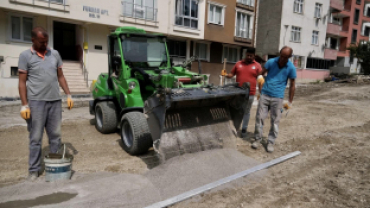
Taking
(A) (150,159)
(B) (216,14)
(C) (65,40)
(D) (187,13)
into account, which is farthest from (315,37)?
(A) (150,159)

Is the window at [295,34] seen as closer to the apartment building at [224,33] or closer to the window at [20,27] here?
the apartment building at [224,33]

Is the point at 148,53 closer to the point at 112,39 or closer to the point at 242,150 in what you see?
the point at 112,39

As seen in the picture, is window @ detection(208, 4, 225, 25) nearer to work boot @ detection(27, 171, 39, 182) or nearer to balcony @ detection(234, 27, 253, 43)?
balcony @ detection(234, 27, 253, 43)

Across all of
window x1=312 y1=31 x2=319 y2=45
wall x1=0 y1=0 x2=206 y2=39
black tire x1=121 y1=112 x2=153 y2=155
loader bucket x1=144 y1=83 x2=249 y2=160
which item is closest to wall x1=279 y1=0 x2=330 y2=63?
window x1=312 y1=31 x2=319 y2=45

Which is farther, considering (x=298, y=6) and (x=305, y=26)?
(x=305, y=26)

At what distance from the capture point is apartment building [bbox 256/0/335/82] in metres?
25.3

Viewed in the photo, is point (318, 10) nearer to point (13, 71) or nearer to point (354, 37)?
point (354, 37)

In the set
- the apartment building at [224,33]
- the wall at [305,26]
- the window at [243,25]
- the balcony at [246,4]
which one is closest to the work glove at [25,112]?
the apartment building at [224,33]

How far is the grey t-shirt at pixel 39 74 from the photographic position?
3.61 m

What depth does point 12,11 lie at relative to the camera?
1215 cm

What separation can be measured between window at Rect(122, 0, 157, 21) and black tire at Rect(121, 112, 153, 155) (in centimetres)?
1168

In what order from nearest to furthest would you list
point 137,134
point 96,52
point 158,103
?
1. point 158,103
2. point 137,134
3. point 96,52

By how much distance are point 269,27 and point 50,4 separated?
781 inches

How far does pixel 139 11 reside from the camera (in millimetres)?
15727
